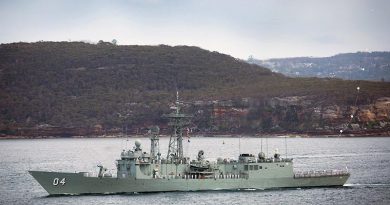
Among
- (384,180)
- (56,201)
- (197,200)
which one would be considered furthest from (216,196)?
(384,180)

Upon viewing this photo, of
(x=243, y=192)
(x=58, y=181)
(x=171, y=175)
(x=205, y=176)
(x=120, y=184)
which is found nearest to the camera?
(x=120, y=184)

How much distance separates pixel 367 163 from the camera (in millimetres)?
130000

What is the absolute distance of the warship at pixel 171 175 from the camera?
276 feet

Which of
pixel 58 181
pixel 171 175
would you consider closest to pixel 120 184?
pixel 171 175

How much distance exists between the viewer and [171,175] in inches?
3356

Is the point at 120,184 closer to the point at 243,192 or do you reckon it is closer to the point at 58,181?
the point at 58,181

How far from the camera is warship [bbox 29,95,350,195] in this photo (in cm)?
8400

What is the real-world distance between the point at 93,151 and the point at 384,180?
88.2 metres

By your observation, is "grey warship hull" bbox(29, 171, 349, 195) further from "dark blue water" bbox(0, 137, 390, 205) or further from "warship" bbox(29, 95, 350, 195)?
"dark blue water" bbox(0, 137, 390, 205)

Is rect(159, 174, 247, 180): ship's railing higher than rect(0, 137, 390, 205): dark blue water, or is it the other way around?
rect(159, 174, 247, 180): ship's railing

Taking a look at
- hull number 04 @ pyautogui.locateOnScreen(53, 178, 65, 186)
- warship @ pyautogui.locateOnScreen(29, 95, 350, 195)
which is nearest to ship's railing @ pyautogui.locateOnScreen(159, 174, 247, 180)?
warship @ pyautogui.locateOnScreen(29, 95, 350, 195)

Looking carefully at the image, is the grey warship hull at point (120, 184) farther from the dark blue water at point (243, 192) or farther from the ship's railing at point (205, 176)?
the dark blue water at point (243, 192)

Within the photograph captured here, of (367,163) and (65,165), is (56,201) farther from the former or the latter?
(367,163)

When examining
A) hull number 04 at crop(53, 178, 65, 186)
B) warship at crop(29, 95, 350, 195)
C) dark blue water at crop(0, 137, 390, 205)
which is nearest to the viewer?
dark blue water at crop(0, 137, 390, 205)
